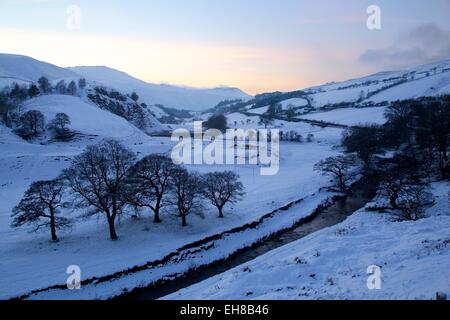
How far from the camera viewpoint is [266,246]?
3116 centimetres

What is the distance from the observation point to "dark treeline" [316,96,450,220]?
119 feet

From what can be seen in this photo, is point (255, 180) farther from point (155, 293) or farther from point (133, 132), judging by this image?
point (133, 132)

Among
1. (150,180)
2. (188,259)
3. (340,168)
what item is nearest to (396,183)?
(340,168)

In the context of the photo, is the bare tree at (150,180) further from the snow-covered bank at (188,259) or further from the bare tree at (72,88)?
the bare tree at (72,88)

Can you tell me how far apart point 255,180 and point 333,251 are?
1383 inches

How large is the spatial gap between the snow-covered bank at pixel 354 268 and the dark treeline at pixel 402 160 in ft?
29.6

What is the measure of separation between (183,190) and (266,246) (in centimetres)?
1052

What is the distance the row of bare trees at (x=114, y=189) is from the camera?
1203 inches

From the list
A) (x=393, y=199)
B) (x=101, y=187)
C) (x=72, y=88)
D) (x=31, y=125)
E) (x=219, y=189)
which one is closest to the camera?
(x=101, y=187)

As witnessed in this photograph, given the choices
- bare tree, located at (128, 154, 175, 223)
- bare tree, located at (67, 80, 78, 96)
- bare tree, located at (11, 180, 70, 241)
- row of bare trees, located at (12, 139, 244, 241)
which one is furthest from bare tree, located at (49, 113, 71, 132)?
bare tree, located at (128, 154, 175, 223)

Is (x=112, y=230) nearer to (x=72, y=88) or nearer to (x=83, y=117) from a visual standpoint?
(x=83, y=117)

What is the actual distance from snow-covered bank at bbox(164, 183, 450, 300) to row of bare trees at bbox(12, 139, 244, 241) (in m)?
12.8

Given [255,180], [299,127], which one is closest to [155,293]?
[255,180]
